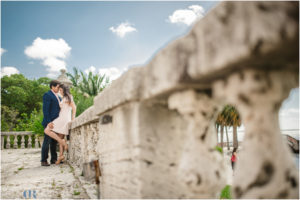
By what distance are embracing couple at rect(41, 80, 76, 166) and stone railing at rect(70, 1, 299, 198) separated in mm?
3176

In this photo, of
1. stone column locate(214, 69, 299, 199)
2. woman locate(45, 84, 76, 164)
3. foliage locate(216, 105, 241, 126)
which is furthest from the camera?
foliage locate(216, 105, 241, 126)

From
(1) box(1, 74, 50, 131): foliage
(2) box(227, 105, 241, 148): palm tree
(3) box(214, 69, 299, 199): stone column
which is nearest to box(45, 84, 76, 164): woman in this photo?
(3) box(214, 69, 299, 199): stone column

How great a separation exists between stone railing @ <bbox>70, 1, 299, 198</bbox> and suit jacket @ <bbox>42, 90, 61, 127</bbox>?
317 centimetres

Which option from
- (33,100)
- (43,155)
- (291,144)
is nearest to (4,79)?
(33,100)

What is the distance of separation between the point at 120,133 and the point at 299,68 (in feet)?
3.78

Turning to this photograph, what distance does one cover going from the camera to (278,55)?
0.72m

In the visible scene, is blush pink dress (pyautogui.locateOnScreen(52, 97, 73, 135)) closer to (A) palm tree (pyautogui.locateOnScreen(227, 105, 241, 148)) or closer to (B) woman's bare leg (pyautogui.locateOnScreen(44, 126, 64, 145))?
(B) woman's bare leg (pyautogui.locateOnScreen(44, 126, 64, 145))

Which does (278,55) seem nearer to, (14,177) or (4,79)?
(14,177)

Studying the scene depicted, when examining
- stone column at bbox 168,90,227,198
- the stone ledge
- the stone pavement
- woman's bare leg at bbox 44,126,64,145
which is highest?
the stone ledge

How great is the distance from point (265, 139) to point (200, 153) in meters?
0.35

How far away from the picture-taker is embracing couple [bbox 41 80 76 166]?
431cm

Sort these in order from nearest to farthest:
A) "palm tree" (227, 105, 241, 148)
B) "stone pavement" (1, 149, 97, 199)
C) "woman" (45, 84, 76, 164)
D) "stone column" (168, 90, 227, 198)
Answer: "stone column" (168, 90, 227, 198)
"stone pavement" (1, 149, 97, 199)
"woman" (45, 84, 76, 164)
"palm tree" (227, 105, 241, 148)

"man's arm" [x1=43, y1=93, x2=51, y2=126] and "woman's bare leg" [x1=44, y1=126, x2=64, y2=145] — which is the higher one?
"man's arm" [x1=43, y1=93, x2=51, y2=126]

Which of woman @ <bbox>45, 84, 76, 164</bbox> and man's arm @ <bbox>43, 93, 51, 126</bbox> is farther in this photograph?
woman @ <bbox>45, 84, 76, 164</bbox>
